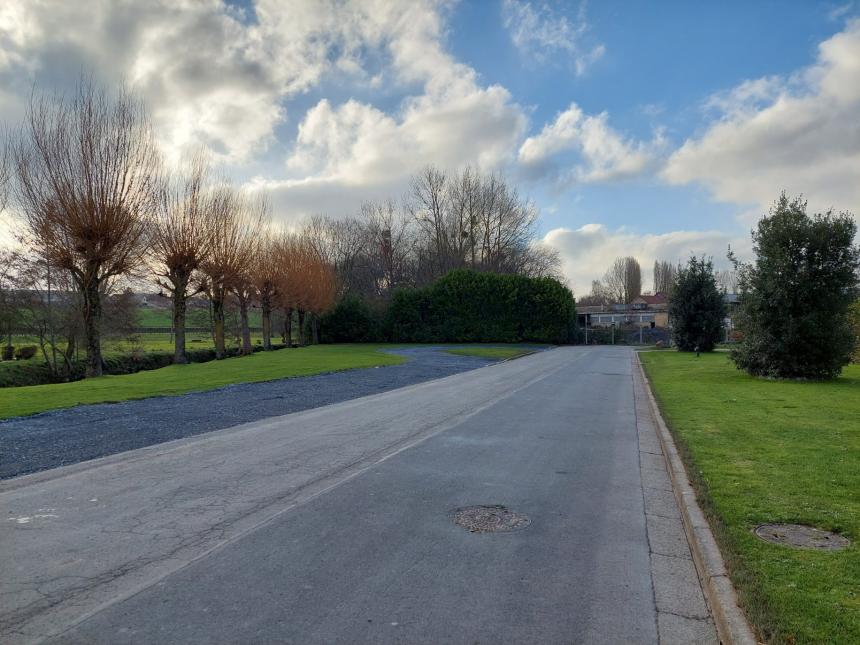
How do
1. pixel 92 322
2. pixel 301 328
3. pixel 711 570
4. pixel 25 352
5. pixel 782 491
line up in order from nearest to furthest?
pixel 711 570 < pixel 782 491 < pixel 92 322 < pixel 25 352 < pixel 301 328

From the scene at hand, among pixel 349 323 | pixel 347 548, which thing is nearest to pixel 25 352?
pixel 349 323

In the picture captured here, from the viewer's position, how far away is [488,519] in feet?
17.2

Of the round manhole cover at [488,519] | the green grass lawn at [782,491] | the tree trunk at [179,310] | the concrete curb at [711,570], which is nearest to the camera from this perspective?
the concrete curb at [711,570]

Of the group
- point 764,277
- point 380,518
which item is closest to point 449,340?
point 764,277

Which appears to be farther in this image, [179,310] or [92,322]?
[179,310]

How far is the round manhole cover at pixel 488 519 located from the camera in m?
5.00

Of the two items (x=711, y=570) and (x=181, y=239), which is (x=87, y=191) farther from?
(x=711, y=570)

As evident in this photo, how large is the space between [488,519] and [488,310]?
44.4 metres

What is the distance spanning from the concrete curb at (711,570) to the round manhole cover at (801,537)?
1.47ft

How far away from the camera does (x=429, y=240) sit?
2473 inches

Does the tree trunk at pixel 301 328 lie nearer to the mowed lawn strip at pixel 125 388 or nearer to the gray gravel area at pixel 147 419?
the mowed lawn strip at pixel 125 388

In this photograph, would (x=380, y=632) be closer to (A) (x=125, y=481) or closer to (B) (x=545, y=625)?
(B) (x=545, y=625)

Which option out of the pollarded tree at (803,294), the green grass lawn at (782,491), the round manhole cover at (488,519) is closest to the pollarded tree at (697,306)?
the pollarded tree at (803,294)

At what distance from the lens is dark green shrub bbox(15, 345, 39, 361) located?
105 feet
